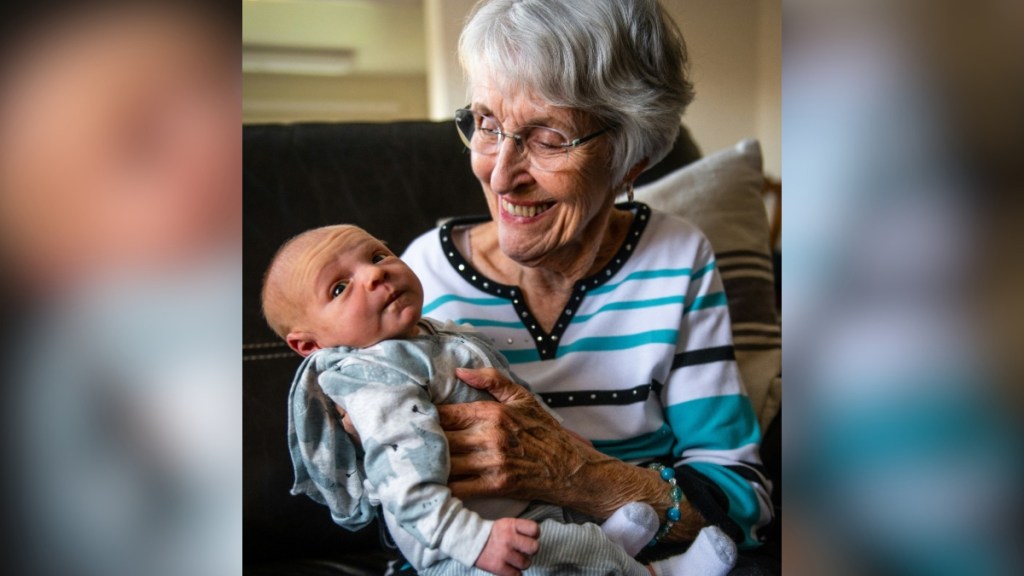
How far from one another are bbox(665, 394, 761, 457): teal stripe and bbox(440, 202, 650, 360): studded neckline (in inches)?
6.3

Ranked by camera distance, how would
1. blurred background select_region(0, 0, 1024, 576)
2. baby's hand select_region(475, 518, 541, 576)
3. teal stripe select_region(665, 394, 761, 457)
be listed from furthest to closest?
teal stripe select_region(665, 394, 761, 457)
baby's hand select_region(475, 518, 541, 576)
blurred background select_region(0, 0, 1024, 576)

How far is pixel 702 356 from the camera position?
37.8 inches

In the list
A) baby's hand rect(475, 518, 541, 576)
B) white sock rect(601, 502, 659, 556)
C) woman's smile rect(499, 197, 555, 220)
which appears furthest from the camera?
woman's smile rect(499, 197, 555, 220)

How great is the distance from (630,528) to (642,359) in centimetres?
23

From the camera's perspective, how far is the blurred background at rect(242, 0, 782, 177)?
0.77 meters

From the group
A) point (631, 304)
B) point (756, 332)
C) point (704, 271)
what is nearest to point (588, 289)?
point (631, 304)

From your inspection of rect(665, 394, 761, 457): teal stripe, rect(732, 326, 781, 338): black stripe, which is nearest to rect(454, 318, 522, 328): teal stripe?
rect(665, 394, 761, 457): teal stripe

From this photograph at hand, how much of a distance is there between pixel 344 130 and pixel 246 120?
0.23 m

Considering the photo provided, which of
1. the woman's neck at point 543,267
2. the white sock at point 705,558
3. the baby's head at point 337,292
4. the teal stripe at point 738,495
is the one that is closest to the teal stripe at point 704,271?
the woman's neck at point 543,267

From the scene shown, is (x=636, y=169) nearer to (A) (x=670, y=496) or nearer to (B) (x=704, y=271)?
(B) (x=704, y=271)

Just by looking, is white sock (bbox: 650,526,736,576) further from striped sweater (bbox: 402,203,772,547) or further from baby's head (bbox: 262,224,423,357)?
baby's head (bbox: 262,224,423,357)

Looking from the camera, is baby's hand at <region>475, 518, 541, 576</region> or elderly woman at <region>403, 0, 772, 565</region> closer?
baby's hand at <region>475, 518, 541, 576</region>

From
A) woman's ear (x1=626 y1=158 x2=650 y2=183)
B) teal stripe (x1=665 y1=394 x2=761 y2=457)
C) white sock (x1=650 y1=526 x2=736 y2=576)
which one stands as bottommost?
white sock (x1=650 y1=526 x2=736 y2=576)
